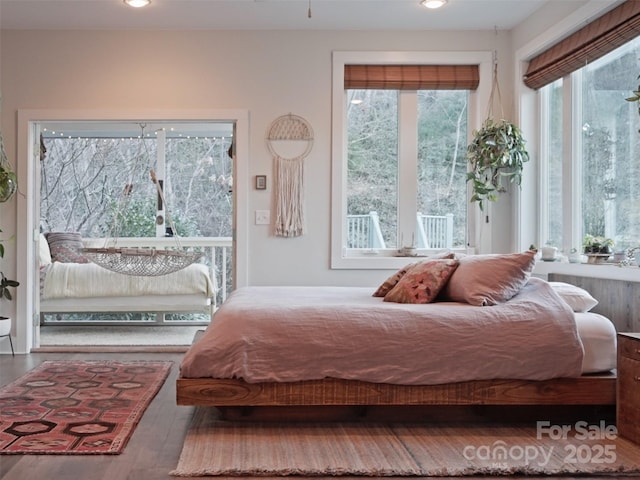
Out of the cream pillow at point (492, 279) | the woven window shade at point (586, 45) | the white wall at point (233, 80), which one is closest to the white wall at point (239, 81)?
the white wall at point (233, 80)

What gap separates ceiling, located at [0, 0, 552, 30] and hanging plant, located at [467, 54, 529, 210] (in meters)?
0.55

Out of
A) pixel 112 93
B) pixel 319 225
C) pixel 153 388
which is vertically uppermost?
pixel 112 93

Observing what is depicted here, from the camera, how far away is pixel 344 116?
5016mm

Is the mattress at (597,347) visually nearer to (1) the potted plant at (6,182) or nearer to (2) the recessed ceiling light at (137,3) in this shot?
(2) the recessed ceiling light at (137,3)

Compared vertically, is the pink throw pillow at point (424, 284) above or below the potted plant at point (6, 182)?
below

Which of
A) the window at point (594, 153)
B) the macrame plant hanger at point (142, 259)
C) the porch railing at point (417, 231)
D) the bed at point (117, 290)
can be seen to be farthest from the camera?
the bed at point (117, 290)

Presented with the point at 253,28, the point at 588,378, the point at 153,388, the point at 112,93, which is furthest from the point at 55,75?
the point at 588,378

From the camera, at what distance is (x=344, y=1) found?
4449 millimetres

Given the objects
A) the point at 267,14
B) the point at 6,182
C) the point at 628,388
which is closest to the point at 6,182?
the point at 6,182

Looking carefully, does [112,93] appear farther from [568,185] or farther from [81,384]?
[568,185]

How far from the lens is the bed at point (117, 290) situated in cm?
619

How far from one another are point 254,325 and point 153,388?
1250 mm

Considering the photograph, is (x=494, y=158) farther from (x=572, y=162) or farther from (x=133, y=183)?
(x=133, y=183)

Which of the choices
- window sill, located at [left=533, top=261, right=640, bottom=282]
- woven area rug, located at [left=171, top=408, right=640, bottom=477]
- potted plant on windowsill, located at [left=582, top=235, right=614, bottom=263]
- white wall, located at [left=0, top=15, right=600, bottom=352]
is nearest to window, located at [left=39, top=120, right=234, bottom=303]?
white wall, located at [left=0, top=15, right=600, bottom=352]
